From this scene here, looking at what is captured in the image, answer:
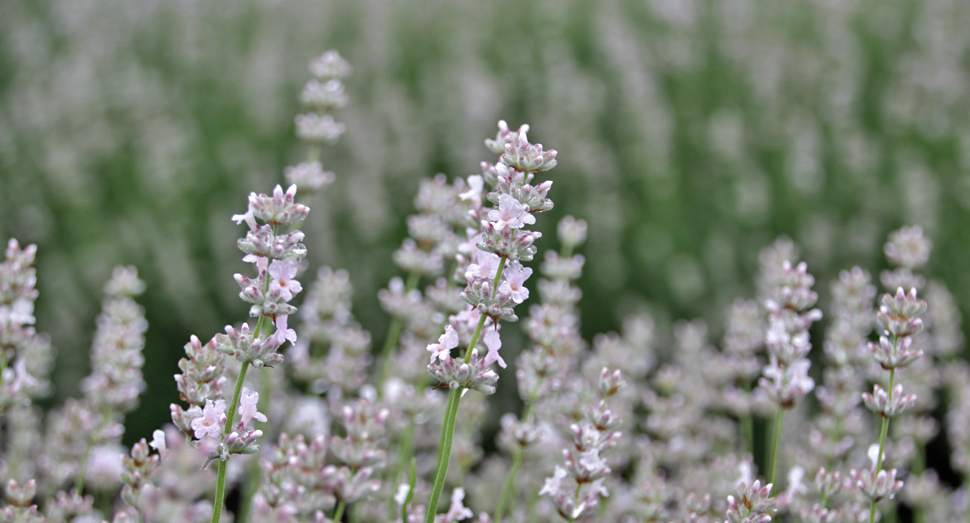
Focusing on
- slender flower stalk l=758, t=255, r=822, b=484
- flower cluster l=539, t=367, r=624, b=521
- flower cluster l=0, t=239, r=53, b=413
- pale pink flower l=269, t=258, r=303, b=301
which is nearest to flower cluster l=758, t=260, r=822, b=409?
slender flower stalk l=758, t=255, r=822, b=484

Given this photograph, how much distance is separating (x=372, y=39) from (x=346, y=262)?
2.16 m

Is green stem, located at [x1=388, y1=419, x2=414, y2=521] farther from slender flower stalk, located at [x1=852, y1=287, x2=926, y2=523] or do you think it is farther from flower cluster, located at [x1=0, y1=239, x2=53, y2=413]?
slender flower stalk, located at [x1=852, y1=287, x2=926, y2=523]

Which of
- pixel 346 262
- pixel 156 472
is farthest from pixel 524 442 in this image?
pixel 346 262

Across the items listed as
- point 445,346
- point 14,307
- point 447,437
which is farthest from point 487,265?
point 14,307

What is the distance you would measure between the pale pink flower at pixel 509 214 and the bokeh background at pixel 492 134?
2.62m

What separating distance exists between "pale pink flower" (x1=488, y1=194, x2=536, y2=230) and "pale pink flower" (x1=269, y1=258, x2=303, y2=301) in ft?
0.99

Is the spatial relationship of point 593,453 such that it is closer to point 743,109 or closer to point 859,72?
point 743,109

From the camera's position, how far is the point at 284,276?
3.60 feet

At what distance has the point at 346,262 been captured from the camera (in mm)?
3887

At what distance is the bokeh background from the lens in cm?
381

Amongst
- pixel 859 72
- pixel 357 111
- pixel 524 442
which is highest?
pixel 859 72

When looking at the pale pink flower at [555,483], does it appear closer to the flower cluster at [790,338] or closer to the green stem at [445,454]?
the green stem at [445,454]

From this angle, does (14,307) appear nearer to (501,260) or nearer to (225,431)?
(225,431)

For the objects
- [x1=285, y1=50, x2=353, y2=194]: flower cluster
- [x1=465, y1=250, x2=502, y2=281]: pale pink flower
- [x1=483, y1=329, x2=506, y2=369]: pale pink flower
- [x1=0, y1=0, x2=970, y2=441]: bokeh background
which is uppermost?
[x1=0, y1=0, x2=970, y2=441]: bokeh background
